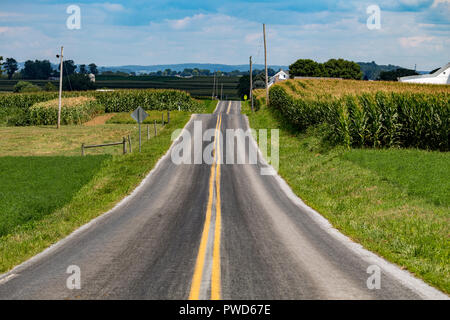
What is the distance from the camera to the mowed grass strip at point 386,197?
11.1 meters

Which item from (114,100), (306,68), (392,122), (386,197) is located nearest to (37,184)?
(386,197)

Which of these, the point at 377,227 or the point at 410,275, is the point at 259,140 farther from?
the point at 410,275

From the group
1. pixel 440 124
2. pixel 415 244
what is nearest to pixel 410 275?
pixel 415 244

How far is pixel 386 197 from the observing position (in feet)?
55.9

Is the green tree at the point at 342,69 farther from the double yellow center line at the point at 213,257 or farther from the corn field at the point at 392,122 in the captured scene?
the double yellow center line at the point at 213,257

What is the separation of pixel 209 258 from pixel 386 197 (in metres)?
9.82

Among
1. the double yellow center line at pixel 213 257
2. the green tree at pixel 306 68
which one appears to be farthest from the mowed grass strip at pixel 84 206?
the green tree at pixel 306 68

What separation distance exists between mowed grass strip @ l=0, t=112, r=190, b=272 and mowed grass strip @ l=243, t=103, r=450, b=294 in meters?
8.40

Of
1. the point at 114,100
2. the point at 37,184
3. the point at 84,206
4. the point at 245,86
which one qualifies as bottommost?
the point at 84,206

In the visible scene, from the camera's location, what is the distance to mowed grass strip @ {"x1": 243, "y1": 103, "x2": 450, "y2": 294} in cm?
1107

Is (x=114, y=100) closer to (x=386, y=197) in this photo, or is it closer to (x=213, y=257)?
(x=386, y=197)

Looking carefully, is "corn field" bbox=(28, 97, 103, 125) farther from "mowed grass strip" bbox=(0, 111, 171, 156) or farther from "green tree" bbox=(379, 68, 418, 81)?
"green tree" bbox=(379, 68, 418, 81)

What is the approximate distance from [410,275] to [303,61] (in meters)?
157
